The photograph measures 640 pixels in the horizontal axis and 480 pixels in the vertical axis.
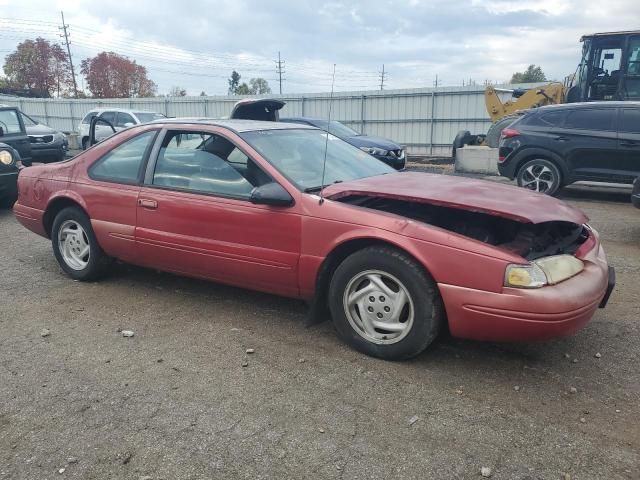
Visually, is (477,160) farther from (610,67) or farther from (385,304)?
(385,304)

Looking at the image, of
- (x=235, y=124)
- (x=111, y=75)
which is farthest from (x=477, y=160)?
(x=111, y=75)

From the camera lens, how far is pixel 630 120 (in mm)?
8820

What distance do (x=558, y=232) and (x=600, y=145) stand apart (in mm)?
6229

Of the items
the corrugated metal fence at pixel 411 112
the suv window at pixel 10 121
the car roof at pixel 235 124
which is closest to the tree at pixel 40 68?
the corrugated metal fence at pixel 411 112

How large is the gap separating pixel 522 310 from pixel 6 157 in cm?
764

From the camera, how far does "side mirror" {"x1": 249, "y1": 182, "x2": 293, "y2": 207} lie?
3609mm

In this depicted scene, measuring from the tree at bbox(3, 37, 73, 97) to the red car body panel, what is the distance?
54.2 m

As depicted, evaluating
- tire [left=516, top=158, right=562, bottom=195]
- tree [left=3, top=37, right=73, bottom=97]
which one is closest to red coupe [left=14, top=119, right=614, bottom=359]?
tire [left=516, top=158, right=562, bottom=195]

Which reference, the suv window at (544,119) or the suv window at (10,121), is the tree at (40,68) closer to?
the suv window at (10,121)

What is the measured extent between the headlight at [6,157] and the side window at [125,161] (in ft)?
13.1

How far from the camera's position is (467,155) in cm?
1335

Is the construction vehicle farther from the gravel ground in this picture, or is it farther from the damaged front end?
the damaged front end

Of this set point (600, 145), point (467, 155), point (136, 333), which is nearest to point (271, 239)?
point (136, 333)

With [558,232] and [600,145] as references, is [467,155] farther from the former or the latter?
[558,232]
